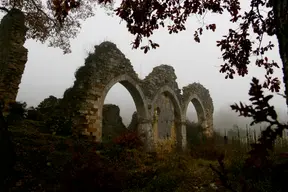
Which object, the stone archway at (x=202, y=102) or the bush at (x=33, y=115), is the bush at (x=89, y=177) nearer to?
the bush at (x=33, y=115)

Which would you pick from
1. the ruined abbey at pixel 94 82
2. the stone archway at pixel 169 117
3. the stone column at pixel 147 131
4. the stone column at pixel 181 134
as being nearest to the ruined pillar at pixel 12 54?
the ruined abbey at pixel 94 82

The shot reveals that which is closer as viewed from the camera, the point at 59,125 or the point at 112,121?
Result: the point at 59,125

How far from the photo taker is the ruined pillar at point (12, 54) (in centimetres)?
1116

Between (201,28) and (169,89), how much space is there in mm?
12588

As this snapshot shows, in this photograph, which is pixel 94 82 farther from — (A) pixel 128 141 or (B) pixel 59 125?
(A) pixel 128 141

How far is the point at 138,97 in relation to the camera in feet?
46.0

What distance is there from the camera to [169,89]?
16875 millimetres

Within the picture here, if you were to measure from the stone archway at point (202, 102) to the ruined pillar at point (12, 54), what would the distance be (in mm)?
11076

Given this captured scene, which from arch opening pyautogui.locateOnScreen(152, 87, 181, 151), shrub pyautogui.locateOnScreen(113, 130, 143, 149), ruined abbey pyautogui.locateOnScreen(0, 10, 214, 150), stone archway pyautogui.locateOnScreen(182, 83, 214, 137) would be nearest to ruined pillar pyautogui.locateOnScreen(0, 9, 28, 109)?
ruined abbey pyautogui.locateOnScreen(0, 10, 214, 150)

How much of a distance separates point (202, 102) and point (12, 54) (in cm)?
1451

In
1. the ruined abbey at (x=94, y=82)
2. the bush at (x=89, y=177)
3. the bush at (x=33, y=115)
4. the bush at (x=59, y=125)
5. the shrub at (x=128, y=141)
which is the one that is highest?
the ruined abbey at (x=94, y=82)

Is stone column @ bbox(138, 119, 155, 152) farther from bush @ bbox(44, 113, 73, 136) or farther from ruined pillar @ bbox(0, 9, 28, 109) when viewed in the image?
ruined pillar @ bbox(0, 9, 28, 109)

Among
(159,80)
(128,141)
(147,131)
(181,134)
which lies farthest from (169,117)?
(128,141)

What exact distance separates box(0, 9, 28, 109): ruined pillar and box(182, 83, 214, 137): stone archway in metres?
11.1
